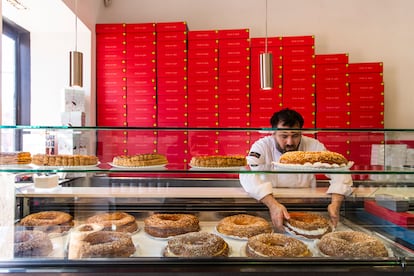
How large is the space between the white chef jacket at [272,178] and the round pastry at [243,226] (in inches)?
4.2

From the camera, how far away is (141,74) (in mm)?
3178

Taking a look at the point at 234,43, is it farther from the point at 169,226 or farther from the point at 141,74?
→ the point at 169,226

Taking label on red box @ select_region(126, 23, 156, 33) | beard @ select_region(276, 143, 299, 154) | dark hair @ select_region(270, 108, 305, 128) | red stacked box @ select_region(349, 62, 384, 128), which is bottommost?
beard @ select_region(276, 143, 299, 154)

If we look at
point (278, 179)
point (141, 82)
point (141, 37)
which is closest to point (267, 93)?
point (141, 82)

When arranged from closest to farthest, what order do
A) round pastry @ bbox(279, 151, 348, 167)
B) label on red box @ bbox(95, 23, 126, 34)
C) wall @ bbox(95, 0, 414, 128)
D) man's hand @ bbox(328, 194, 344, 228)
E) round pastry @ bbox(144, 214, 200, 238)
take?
1. round pastry @ bbox(279, 151, 348, 167)
2. round pastry @ bbox(144, 214, 200, 238)
3. man's hand @ bbox(328, 194, 344, 228)
4. label on red box @ bbox(95, 23, 126, 34)
5. wall @ bbox(95, 0, 414, 128)

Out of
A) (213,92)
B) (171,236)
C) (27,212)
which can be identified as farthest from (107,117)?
(171,236)

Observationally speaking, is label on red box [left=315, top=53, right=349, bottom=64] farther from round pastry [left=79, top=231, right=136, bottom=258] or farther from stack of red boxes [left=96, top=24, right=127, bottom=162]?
round pastry [left=79, top=231, right=136, bottom=258]

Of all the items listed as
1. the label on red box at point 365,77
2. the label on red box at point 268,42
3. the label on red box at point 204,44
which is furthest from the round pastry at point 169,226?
the label on red box at point 365,77

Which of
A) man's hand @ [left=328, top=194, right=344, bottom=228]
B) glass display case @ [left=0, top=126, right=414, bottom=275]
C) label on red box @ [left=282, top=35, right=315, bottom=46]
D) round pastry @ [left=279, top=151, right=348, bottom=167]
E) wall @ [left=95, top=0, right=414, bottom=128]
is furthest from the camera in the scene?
wall @ [left=95, top=0, right=414, bottom=128]

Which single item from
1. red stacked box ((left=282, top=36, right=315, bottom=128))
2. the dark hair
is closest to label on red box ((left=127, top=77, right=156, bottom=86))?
red stacked box ((left=282, top=36, right=315, bottom=128))

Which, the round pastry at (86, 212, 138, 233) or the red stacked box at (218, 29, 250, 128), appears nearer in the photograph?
the round pastry at (86, 212, 138, 233)

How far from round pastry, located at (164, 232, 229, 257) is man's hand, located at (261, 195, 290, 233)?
30 centimetres

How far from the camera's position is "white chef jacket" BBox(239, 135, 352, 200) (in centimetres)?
135

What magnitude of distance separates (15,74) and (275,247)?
3376 millimetres
